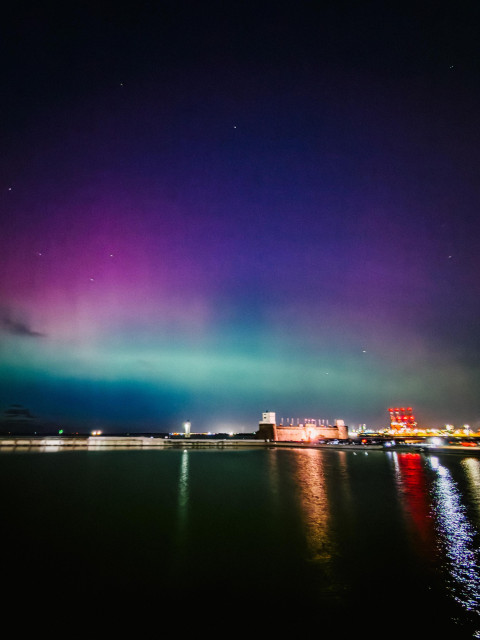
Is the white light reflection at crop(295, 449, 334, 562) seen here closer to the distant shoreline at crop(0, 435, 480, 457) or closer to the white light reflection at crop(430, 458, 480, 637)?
the white light reflection at crop(430, 458, 480, 637)

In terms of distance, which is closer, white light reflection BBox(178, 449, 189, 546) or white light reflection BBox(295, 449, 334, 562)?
white light reflection BBox(295, 449, 334, 562)

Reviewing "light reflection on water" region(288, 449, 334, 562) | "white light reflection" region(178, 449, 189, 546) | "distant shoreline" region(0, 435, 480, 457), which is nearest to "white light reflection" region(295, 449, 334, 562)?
"light reflection on water" region(288, 449, 334, 562)

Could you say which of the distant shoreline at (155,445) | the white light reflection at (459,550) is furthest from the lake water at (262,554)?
the distant shoreline at (155,445)

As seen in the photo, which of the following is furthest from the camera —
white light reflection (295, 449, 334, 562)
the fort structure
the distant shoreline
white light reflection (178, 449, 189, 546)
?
the fort structure

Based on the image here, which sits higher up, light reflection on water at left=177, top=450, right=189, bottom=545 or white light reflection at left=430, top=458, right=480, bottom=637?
light reflection on water at left=177, top=450, right=189, bottom=545

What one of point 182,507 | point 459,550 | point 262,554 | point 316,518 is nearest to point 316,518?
point 316,518

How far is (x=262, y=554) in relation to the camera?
385 inches

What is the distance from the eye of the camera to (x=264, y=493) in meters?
19.4

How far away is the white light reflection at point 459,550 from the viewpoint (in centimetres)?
732

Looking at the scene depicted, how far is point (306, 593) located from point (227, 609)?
5.94 feet

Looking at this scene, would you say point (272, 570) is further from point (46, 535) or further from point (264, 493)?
point (264, 493)

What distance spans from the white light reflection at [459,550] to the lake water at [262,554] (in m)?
0.04

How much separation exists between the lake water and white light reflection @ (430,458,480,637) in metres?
0.04

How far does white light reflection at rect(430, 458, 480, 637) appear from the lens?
7.32 metres
